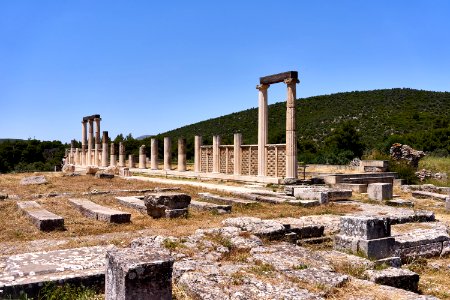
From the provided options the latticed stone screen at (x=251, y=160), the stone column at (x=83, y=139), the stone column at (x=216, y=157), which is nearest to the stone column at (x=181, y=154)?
the stone column at (x=216, y=157)

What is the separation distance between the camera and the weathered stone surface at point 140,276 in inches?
172

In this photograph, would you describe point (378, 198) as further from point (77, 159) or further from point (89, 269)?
point (77, 159)

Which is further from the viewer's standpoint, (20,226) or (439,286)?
(20,226)

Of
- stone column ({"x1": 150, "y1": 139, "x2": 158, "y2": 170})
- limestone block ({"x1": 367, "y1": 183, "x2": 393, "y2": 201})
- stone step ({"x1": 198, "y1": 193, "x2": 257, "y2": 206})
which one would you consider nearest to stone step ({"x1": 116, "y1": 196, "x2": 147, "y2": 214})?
stone step ({"x1": 198, "y1": 193, "x2": 257, "y2": 206})

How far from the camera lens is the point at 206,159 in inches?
1070

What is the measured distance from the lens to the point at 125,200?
47.1ft

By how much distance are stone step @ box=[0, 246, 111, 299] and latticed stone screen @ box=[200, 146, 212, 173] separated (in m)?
20.2

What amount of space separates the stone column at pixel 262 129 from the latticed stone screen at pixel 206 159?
4.91 m

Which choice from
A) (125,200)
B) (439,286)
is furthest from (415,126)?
(439,286)

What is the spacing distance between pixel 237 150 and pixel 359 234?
1632cm

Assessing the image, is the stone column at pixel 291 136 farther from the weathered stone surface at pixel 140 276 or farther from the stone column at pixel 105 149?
the stone column at pixel 105 149

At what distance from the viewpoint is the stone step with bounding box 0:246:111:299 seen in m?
5.16

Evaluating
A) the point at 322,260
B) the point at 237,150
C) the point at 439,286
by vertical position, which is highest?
the point at 237,150

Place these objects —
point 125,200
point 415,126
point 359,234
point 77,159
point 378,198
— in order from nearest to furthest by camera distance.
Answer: point 359,234 → point 125,200 → point 378,198 → point 77,159 → point 415,126
